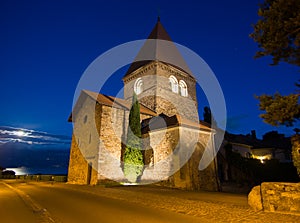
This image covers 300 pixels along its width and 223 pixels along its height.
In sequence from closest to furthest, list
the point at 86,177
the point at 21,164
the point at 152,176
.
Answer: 1. the point at 152,176
2. the point at 86,177
3. the point at 21,164

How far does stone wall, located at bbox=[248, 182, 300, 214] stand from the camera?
543 cm

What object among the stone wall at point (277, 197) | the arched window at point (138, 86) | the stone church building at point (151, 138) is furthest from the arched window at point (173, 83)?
the stone wall at point (277, 197)

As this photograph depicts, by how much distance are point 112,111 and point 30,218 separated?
12.4 metres

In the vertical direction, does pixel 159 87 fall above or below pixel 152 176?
above

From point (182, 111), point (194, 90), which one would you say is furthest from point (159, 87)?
point (194, 90)

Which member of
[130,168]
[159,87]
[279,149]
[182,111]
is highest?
[159,87]

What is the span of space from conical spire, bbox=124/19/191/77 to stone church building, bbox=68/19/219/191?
34 centimetres

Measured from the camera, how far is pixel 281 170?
2227cm

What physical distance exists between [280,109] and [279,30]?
7.92 ft

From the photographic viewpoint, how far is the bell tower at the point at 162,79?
22891 millimetres

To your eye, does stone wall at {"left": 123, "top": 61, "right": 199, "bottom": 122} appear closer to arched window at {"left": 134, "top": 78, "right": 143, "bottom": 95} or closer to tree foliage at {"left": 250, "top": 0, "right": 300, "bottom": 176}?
arched window at {"left": 134, "top": 78, "right": 143, "bottom": 95}

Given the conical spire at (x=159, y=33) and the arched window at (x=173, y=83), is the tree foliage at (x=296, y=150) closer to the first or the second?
the arched window at (x=173, y=83)

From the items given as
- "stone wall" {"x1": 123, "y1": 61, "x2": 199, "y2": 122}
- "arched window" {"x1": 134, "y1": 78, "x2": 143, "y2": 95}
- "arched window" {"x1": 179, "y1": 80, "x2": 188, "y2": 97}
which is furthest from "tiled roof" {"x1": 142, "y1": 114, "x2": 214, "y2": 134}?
"arched window" {"x1": 179, "y1": 80, "x2": 188, "y2": 97}

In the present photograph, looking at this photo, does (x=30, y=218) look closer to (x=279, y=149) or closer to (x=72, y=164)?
(x=72, y=164)
